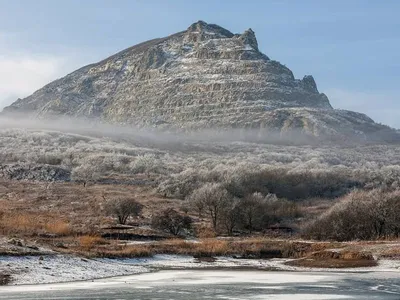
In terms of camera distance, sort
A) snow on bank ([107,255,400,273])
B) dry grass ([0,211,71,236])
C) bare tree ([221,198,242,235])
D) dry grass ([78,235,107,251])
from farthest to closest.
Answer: bare tree ([221,198,242,235]) → dry grass ([0,211,71,236]) → dry grass ([78,235,107,251]) → snow on bank ([107,255,400,273])

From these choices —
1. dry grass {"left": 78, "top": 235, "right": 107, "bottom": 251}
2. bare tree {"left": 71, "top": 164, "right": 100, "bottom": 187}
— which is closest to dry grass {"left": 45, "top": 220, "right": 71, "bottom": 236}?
dry grass {"left": 78, "top": 235, "right": 107, "bottom": 251}

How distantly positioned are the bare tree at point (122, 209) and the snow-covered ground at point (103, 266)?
92.8 ft

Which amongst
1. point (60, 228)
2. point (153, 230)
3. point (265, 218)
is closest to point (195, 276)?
point (60, 228)

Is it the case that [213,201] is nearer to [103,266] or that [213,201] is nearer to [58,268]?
[103,266]

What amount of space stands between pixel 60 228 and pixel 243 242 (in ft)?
58.9

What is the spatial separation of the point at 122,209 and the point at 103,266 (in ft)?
125

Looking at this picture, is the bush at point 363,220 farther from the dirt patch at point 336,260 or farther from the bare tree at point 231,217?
the dirt patch at point 336,260

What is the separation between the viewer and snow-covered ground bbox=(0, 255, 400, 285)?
35.8m

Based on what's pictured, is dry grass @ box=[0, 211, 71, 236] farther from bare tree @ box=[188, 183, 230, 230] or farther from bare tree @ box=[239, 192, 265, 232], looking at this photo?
bare tree @ box=[239, 192, 265, 232]

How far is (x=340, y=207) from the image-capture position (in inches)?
2827

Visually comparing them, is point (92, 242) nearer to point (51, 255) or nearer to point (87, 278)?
point (51, 255)

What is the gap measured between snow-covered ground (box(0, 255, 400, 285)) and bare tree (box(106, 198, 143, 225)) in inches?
1113

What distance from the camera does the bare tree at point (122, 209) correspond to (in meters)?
79.0

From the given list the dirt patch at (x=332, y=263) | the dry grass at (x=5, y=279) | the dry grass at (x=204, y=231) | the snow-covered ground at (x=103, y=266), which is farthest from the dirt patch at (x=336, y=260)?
the dry grass at (x=5, y=279)
